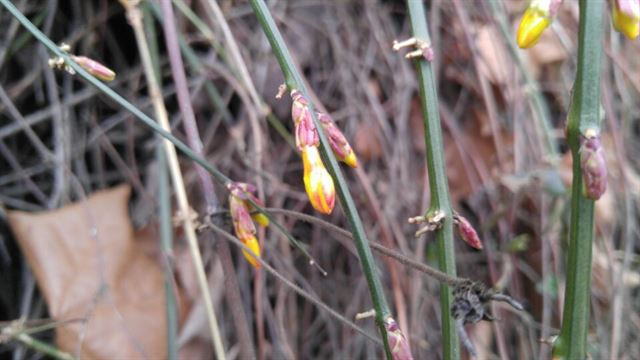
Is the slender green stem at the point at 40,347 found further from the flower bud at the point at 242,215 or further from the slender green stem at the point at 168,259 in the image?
the flower bud at the point at 242,215

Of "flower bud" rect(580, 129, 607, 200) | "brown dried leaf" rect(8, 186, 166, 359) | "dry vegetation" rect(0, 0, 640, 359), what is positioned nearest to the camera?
"flower bud" rect(580, 129, 607, 200)

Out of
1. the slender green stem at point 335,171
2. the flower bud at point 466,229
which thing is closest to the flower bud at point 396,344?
the slender green stem at point 335,171

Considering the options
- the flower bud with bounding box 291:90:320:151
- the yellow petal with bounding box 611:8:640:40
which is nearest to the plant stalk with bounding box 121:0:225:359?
the flower bud with bounding box 291:90:320:151

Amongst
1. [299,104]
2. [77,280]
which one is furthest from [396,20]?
[299,104]

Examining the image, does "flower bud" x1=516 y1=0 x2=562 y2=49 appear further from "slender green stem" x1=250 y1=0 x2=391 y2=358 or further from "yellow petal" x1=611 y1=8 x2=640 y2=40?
A: "slender green stem" x1=250 y1=0 x2=391 y2=358

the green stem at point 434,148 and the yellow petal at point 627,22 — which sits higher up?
the yellow petal at point 627,22
